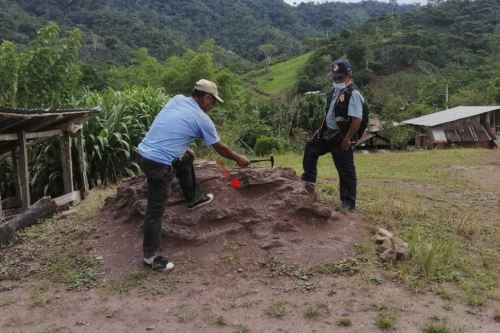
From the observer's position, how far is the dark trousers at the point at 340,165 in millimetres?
6078

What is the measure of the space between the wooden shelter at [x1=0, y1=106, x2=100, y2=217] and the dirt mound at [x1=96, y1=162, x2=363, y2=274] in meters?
1.95

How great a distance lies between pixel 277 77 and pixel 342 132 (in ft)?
208

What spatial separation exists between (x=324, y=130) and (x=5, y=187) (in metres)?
6.92

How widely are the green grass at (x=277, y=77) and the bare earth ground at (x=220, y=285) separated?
53.3m

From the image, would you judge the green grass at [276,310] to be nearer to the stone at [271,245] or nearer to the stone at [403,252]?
the stone at [271,245]

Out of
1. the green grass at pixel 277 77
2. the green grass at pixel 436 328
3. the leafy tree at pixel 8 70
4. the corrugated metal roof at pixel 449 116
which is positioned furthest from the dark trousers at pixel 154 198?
the green grass at pixel 277 77

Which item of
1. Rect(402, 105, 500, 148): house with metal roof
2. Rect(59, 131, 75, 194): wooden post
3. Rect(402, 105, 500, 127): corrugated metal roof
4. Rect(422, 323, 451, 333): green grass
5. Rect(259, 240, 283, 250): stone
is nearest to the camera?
Rect(422, 323, 451, 333): green grass

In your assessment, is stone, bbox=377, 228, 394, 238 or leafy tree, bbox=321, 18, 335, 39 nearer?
stone, bbox=377, 228, 394, 238

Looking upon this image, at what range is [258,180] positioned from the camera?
577cm

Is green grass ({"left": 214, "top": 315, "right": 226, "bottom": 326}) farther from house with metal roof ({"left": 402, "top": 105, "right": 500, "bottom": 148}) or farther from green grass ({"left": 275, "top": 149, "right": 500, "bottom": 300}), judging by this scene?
house with metal roof ({"left": 402, "top": 105, "right": 500, "bottom": 148})

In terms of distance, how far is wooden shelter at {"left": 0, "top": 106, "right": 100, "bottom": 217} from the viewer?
6945mm

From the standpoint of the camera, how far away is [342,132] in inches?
234

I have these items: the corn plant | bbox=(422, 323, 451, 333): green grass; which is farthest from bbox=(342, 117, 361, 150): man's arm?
the corn plant

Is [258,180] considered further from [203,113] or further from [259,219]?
[203,113]
